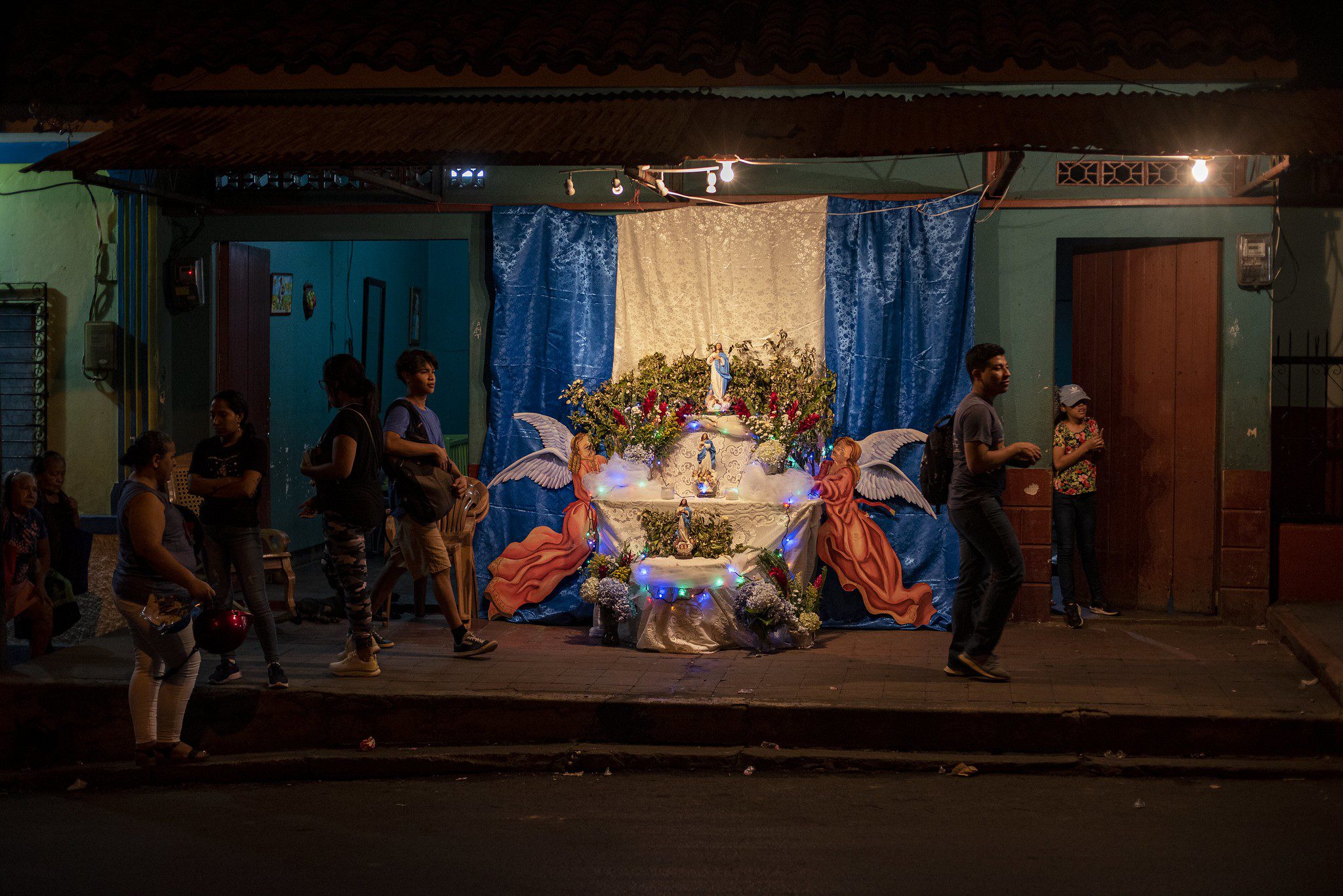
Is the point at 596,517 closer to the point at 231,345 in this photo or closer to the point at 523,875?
the point at 231,345

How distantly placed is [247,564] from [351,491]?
0.72 metres

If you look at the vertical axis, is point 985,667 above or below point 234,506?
below


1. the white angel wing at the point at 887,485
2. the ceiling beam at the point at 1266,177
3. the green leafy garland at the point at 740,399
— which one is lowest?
the white angel wing at the point at 887,485

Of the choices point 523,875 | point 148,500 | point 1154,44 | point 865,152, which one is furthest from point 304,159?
point 1154,44

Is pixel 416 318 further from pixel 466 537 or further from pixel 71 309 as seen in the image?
pixel 466 537

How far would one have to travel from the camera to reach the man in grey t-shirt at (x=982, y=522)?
7215 millimetres

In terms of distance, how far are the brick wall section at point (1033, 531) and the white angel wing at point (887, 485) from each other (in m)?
0.64

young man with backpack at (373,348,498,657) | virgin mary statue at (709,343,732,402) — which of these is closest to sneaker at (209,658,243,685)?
young man with backpack at (373,348,498,657)

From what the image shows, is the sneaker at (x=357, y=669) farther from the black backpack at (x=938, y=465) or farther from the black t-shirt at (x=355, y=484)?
the black backpack at (x=938, y=465)

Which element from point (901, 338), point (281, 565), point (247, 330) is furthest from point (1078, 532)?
point (247, 330)

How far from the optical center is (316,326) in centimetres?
1330

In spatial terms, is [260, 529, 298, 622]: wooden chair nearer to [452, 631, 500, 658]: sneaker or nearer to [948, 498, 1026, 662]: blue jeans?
[452, 631, 500, 658]: sneaker

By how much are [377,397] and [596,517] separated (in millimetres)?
2083

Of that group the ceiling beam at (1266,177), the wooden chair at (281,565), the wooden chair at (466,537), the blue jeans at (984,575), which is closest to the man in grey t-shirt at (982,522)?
the blue jeans at (984,575)
